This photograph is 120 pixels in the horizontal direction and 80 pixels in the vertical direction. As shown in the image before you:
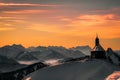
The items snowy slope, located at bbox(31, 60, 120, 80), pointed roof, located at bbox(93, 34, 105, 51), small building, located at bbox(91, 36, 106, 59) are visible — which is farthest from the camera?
pointed roof, located at bbox(93, 34, 105, 51)

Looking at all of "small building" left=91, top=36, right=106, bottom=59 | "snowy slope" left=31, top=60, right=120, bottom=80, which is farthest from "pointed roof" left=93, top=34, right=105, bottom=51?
"snowy slope" left=31, top=60, right=120, bottom=80

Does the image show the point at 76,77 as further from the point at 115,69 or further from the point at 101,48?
the point at 101,48

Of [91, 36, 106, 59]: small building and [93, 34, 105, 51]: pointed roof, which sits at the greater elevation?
[93, 34, 105, 51]: pointed roof

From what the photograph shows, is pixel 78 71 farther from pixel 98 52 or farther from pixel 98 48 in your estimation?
pixel 98 48

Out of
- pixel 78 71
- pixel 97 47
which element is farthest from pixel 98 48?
pixel 78 71

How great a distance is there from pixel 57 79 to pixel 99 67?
1878 cm

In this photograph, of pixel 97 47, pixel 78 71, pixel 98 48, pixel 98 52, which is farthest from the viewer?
pixel 97 47

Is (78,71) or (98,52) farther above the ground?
(98,52)

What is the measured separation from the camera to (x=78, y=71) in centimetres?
13588

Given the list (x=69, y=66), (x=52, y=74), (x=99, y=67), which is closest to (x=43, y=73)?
(x=52, y=74)

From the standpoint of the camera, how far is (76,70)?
138000 millimetres

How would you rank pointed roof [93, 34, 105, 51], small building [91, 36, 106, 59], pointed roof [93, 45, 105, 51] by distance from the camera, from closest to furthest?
small building [91, 36, 106, 59], pointed roof [93, 45, 105, 51], pointed roof [93, 34, 105, 51]

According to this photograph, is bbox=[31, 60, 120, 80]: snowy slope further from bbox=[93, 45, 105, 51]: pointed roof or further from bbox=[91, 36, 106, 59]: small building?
bbox=[93, 45, 105, 51]: pointed roof

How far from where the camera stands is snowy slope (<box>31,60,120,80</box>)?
125819 millimetres
